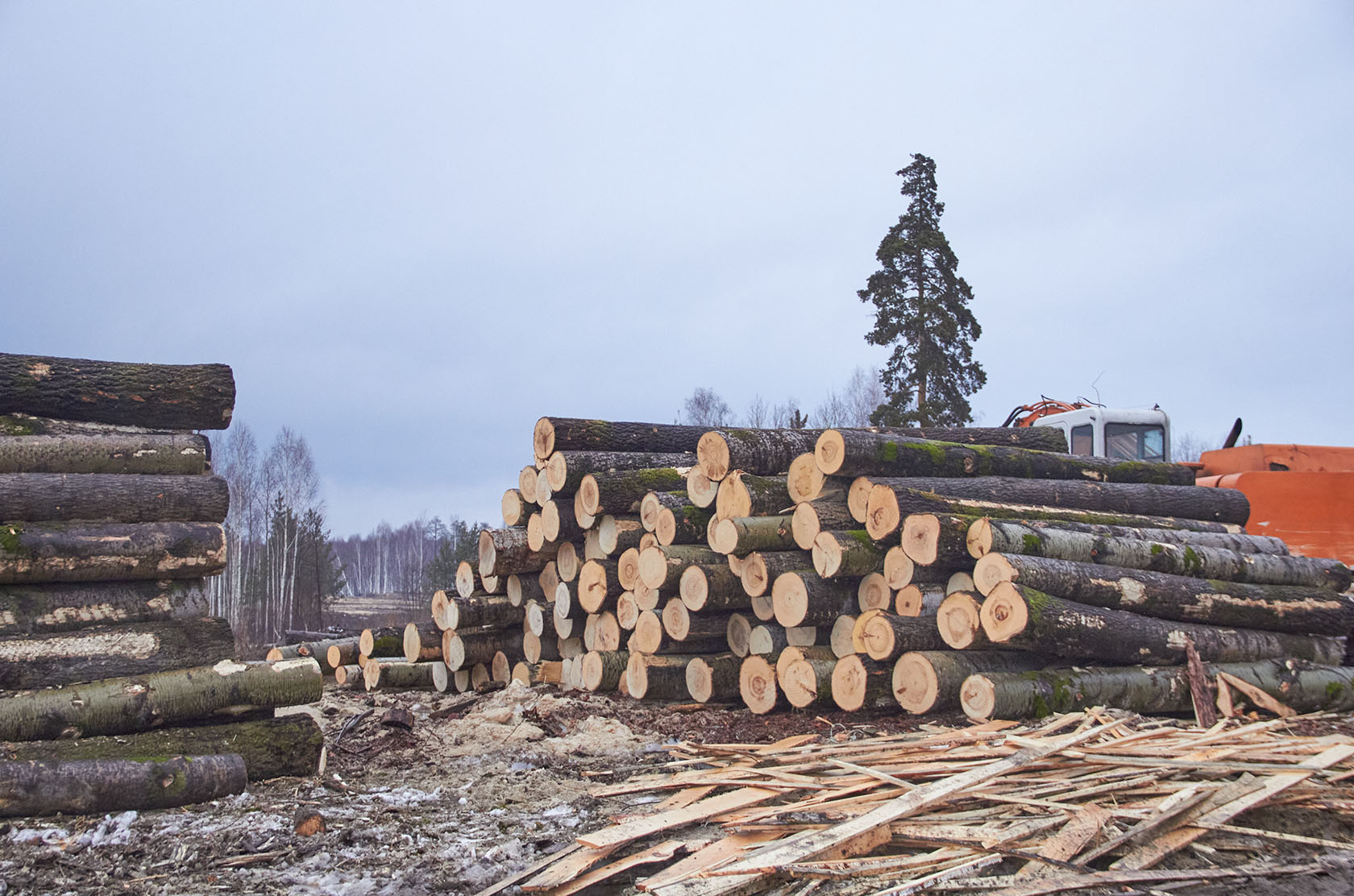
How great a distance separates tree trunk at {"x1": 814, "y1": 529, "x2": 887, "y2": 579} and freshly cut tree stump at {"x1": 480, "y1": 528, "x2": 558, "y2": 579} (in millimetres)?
3467

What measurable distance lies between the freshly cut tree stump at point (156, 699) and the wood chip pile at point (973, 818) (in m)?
2.30

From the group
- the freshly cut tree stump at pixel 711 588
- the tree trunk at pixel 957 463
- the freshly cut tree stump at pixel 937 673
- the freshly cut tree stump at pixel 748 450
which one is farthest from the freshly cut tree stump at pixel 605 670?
the freshly cut tree stump at pixel 937 673

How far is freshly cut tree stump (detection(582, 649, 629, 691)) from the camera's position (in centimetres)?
901

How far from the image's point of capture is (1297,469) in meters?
12.0

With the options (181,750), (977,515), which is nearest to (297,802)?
(181,750)

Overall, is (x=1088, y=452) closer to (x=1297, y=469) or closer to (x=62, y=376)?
(x=1297, y=469)

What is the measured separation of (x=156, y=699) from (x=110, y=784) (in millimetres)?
709

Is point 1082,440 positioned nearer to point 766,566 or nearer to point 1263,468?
point 1263,468

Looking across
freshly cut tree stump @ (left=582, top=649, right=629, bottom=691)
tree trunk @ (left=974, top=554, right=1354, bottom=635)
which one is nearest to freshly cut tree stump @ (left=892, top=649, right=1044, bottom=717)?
tree trunk @ (left=974, top=554, right=1354, bottom=635)

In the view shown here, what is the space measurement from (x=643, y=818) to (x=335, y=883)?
54.7 inches

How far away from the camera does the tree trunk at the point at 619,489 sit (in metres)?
9.24

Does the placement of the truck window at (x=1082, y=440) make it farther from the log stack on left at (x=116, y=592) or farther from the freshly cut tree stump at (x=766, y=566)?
the log stack on left at (x=116, y=592)

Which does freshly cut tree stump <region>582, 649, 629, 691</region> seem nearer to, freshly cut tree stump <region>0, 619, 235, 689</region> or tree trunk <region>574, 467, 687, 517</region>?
tree trunk <region>574, 467, 687, 517</region>

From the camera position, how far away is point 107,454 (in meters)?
6.68
